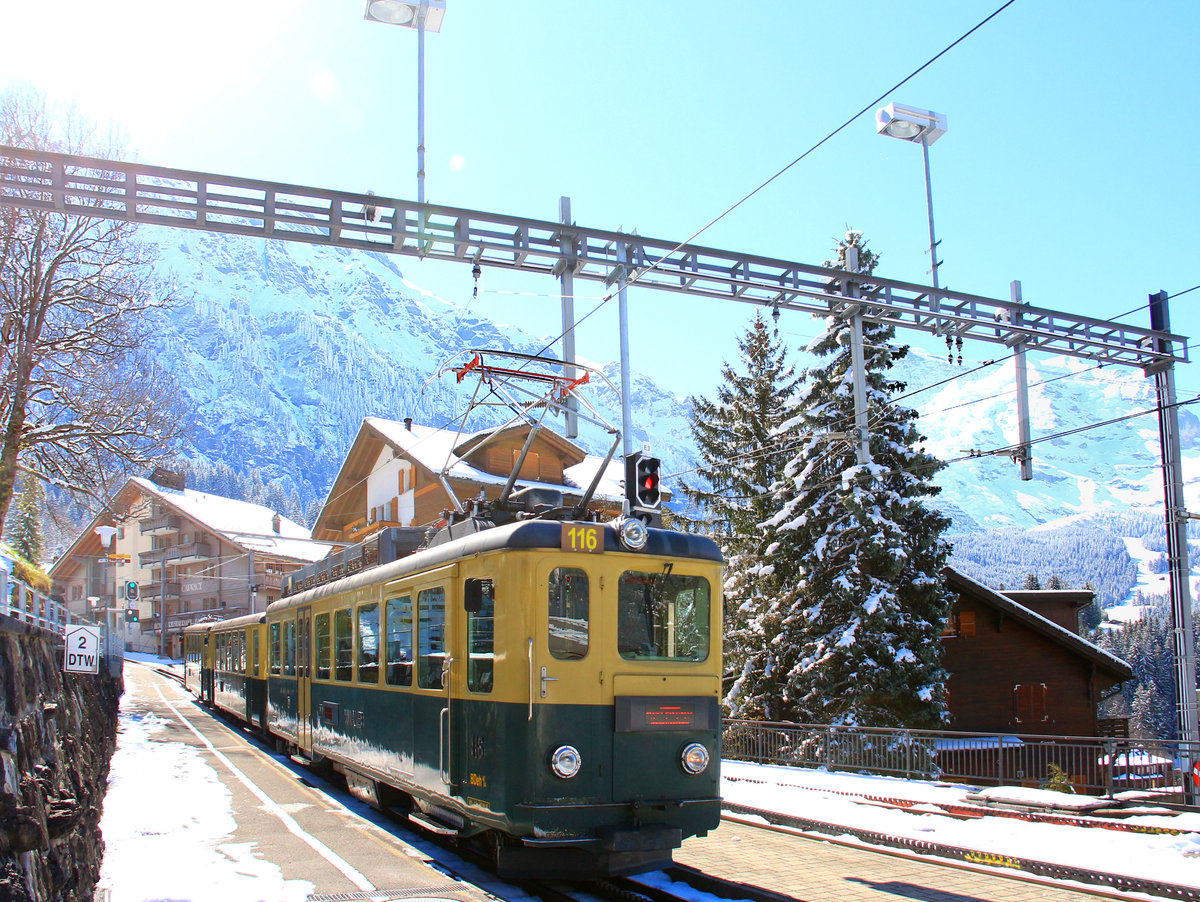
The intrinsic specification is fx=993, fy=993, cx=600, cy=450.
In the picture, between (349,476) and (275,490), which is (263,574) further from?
(275,490)

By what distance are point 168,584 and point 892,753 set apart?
62.1m

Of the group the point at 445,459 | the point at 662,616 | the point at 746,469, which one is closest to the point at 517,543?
the point at 662,616

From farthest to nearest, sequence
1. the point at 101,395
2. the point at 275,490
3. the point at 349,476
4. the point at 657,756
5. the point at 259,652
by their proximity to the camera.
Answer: the point at 275,490
the point at 349,476
the point at 101,395
the point at 259,652
the point at 657,756

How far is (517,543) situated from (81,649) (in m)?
10.0

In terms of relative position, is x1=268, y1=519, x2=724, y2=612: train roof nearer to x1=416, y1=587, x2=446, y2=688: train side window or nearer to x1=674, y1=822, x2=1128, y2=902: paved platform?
x1=416, y1=587, x2=446, y2=688: train side window

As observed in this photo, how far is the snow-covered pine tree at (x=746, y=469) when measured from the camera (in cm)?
2416

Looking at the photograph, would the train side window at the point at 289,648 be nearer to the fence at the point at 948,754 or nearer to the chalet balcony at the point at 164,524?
the fence at the point at 948,754

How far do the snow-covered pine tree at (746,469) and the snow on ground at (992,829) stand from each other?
369 inches

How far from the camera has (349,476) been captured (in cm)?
4509

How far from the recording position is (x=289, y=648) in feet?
50.5

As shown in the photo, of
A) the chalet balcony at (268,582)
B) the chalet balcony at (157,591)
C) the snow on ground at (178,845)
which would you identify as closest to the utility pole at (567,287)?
the snow on ground at (178,845)

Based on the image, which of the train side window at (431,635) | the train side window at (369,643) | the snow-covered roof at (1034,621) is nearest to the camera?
the train side window at (431,635)

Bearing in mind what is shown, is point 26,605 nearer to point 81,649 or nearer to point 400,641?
point 81,649

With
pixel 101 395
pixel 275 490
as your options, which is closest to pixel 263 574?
pixel 101 395
